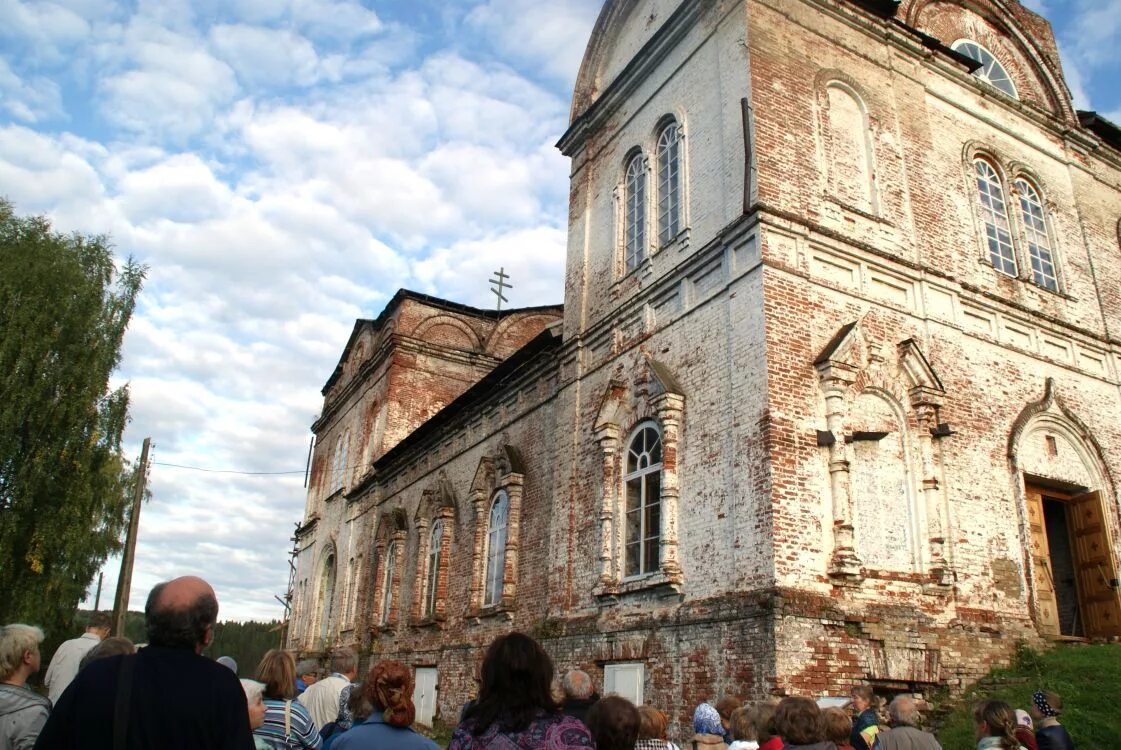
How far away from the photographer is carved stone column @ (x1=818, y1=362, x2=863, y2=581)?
9188mm

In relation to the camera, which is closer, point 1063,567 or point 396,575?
point 1063,567

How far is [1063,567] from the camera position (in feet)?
40.6

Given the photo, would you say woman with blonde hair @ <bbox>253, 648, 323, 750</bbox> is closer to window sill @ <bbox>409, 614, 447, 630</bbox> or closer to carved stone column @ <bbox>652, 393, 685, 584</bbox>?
carved stone column @ <bbox>652, 393, 685, 584</bbox>

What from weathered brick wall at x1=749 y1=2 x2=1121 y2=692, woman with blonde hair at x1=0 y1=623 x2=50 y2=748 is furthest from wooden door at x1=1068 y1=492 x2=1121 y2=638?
woman with blonde hair at x1=0 y1=623 x2=50 y2=748

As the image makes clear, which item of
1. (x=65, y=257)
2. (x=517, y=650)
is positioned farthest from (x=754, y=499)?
(x=65, y=257)

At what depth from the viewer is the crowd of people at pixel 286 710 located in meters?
2.51

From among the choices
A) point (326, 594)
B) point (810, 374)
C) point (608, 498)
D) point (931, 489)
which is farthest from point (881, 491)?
point (326, 594)

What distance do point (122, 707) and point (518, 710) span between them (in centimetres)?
133

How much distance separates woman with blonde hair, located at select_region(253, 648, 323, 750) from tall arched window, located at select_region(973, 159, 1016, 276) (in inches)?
476

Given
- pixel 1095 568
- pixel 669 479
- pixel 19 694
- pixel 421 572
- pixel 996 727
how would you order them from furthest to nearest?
pixel 421 572 → pixel 1095 568 → pixel 669 479 → pixel 996 727 → pixel 19 694

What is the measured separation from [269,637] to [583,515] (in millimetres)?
70229

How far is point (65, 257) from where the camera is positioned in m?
18.8

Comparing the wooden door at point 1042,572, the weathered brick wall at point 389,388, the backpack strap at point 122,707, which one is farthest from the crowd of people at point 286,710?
the weathered brick wall at point 389,388

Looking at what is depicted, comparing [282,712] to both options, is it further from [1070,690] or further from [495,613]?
[495,613]
